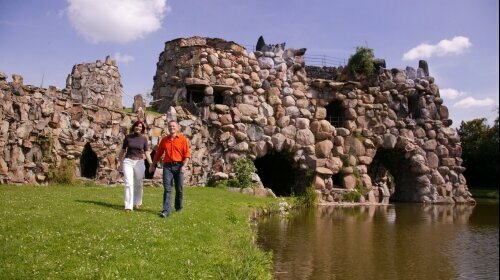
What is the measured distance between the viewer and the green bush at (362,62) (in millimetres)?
22016

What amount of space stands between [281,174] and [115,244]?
17.2 m

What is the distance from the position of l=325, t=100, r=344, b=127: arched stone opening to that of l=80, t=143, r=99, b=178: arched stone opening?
11.8m

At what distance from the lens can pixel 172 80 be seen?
62.4ft

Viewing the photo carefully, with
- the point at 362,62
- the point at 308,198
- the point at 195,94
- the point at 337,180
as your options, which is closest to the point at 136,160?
the point at 308,198

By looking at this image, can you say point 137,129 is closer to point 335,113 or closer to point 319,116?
point 319,116

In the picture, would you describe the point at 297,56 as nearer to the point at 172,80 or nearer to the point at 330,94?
the point at 330,94

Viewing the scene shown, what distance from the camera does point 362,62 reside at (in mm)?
22156

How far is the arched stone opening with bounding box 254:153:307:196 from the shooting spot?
67.4 feet

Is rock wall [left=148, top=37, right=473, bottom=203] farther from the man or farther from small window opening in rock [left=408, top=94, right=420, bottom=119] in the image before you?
the man

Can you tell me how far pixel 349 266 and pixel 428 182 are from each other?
1645cm

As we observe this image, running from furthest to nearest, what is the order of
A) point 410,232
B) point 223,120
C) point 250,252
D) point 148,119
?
point 223,120, point 148,119, point 410,232, point 250,252

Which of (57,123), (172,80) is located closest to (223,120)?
(172,80)

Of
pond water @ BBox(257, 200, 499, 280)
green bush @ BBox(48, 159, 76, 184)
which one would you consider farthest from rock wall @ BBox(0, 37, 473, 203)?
pond water @ BBox(257, 200, 499, 280)

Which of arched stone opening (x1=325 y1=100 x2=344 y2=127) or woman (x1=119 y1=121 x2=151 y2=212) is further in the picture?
arched stone opening (x1=325 y1=100 x2=344 y2=127)
